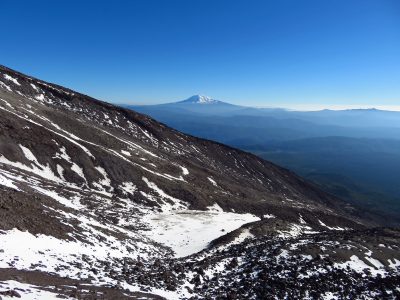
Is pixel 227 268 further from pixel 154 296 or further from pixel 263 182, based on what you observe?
pixel 263 182

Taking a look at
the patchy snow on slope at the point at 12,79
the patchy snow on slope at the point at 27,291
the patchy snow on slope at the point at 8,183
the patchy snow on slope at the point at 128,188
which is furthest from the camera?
the patchy snow on slope at the point at 12,79

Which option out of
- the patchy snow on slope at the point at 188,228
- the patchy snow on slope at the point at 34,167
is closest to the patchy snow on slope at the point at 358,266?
the patchy snow on slope at the point at 188,228

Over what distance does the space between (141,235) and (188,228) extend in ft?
31.9

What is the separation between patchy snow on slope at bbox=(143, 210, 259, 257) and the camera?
41.4m

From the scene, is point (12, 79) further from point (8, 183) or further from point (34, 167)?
point (8, 183)

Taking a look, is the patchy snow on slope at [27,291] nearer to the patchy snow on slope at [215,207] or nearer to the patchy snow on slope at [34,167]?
the patchy snow on slope at [34,167]

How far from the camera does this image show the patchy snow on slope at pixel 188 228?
41438 millimetres

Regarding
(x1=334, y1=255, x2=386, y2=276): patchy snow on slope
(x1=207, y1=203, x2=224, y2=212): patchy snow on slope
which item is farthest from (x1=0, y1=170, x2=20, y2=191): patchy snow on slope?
(x1=207, y1=203, x2=224, y2=212): patchy snow on slope

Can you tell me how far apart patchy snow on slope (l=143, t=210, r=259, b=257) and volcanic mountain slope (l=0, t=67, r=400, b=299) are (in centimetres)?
20

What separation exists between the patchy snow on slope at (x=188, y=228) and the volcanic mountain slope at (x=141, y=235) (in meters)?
0.20

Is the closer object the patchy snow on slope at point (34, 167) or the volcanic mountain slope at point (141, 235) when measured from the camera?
the volcanic mountain slope at point (141, 235)

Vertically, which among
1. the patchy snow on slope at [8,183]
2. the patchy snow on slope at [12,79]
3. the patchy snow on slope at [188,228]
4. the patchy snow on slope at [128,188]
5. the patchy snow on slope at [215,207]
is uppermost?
the patchy snow on slope at [12,79]

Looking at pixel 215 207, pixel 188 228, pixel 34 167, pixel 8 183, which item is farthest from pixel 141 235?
pixel 215 207

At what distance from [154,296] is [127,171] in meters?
52.1
